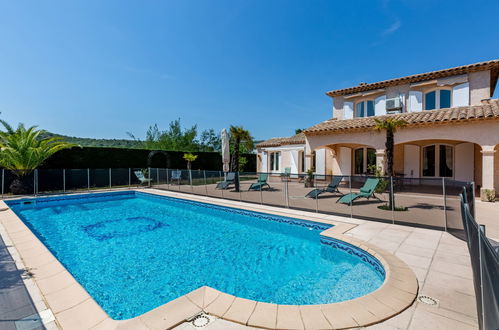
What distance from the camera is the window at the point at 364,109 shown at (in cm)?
1788

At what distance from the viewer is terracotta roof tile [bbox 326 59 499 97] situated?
13.4 metres

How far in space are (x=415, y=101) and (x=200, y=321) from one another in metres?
18.6

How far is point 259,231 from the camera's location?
341 inches

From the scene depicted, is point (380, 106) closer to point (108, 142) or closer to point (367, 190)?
point (367, 190)

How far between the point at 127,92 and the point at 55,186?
10.9 metres

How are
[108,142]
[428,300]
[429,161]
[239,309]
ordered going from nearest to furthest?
1. [239,309]
2. [428,300]
3. [429,161]
4. [108,142]

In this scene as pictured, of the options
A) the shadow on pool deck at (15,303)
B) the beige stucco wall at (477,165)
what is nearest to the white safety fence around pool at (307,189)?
the shadow on pool deck at (15,303)

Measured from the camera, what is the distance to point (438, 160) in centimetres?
1634

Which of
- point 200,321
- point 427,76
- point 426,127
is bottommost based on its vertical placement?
point 200,321

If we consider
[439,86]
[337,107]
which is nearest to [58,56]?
[337,107]

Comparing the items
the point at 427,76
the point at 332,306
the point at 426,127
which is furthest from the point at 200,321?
the point at 427,76

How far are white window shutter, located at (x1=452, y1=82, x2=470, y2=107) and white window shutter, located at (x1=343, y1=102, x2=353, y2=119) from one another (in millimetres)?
6136

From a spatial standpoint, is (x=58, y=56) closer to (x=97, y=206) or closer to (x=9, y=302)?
(x=97, y=206)

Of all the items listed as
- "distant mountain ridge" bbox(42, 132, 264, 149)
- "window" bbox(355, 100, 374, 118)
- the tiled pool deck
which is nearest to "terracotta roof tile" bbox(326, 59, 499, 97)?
"window" bbox(355, 100, 374, 118)
